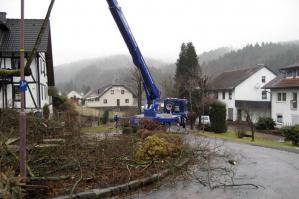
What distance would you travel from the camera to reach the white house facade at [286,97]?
43625 millimetres

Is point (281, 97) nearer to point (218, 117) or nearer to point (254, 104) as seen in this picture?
point (254, 104)

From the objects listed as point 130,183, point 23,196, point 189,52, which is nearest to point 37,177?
point 23,196

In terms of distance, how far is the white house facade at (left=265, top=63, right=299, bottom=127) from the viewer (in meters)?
43.6

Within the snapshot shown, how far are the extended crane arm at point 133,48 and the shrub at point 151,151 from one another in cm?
1056

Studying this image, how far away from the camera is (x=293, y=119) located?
4372cm

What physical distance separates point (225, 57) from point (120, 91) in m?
47.1

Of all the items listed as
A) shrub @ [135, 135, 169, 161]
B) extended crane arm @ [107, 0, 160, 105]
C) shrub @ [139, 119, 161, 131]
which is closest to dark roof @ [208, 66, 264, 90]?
extended crane arm @ [107, 0, 160, 105]

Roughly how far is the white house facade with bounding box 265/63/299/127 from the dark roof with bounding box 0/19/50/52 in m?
26.2

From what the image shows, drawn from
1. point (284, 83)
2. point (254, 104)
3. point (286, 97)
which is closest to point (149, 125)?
point (286, 97)

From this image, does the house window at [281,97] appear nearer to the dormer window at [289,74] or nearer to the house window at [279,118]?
the house window at [279,118]

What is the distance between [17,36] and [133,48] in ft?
39.9

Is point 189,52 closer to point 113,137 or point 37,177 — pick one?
point 113,137

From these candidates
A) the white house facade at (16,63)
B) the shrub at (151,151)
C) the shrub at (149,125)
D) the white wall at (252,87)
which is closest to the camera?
the shrub at (151,151)

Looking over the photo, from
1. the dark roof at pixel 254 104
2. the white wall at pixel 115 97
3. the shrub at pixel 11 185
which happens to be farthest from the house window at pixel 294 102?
the white wall at pixel 115 97
